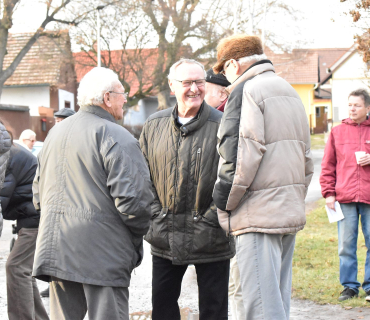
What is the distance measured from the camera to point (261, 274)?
3.29m

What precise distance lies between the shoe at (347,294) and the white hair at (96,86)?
3480mm

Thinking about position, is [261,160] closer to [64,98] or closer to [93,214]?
[93,214]

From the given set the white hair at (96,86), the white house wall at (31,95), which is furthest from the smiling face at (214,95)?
the white house wall at (31,95)

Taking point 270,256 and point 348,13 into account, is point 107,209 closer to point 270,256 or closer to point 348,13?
point 270,256

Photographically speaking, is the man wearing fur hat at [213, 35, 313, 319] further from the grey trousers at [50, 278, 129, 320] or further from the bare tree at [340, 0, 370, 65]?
the bare tree at [340, 0, 370, 65]

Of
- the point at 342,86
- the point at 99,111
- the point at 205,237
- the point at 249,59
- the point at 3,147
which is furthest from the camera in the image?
the point at 342,86

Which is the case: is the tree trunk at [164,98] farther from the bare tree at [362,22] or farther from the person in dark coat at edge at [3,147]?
the person in dark coat at edge at [3,147]

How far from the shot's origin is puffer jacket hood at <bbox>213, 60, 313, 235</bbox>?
3258 mm

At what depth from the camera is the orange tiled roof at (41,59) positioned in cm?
2791

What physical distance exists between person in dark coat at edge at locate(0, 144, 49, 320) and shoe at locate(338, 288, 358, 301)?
299cm

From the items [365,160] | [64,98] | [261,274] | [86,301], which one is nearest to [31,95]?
[64,98]

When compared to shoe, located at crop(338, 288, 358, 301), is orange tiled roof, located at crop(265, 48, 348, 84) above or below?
above

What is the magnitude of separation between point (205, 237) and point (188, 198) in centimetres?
31

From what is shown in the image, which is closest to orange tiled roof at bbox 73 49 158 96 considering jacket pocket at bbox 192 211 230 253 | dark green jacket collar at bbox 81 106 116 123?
jacket pocket at bbox 192 211 230 253
